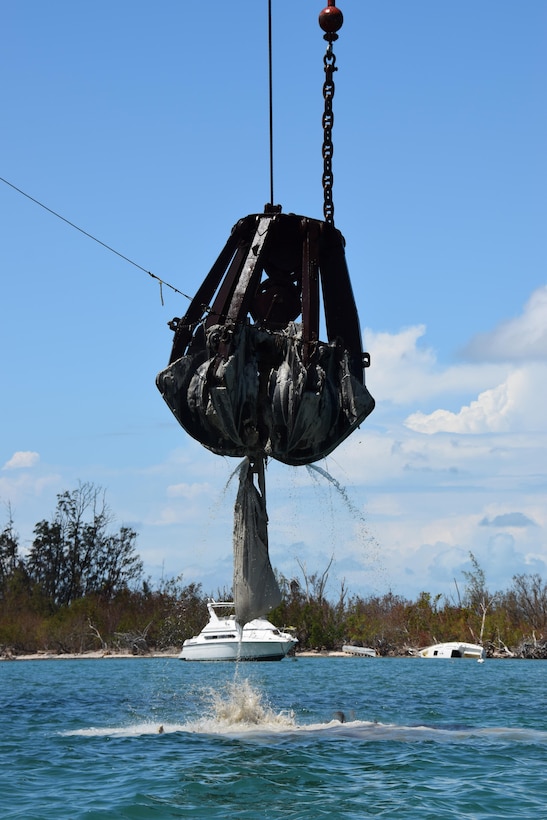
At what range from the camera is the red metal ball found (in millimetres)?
11070

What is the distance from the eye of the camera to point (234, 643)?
53719 millimetres

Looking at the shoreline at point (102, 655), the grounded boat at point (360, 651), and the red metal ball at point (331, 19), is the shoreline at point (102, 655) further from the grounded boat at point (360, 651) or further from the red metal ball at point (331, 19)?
the red metal ball at point (331, 19)

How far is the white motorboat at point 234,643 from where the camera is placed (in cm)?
5309

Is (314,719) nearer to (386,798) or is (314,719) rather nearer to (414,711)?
(414,711)

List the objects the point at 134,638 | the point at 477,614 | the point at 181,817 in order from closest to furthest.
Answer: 1. the point at 181,817
2. the point at 134,638
3. the point at 477,614

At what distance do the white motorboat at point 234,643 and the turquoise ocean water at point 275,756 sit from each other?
2590 centimetres

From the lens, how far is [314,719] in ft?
65.4

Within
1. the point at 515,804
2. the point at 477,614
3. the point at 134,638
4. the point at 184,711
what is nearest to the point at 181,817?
the point at 515,804

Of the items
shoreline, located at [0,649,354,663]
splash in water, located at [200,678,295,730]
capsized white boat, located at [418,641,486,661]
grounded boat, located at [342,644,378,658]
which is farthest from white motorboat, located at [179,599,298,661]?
splash in water, located at [200,678,295,730]

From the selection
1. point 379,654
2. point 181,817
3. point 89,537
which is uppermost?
point 89,537

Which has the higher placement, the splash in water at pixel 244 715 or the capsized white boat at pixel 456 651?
the capsized white boat at pixel 456 651

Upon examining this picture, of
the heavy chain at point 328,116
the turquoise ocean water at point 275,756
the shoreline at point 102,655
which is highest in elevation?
the heavy chain at point 328,116

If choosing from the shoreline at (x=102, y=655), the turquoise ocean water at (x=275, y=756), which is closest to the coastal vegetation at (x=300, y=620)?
the shoreline at (x=102, y=655)

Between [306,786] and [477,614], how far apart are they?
58.1m
